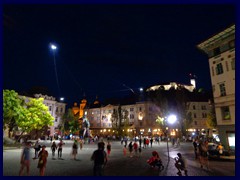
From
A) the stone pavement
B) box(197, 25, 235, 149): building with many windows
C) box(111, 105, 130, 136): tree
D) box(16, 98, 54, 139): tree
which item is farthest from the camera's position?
box(111, 105, 130, 136): tree

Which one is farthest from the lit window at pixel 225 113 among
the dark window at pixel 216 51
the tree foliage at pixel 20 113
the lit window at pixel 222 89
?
the tree foliage at pixel 20 113

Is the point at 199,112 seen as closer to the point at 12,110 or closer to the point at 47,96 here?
the point at 47,96

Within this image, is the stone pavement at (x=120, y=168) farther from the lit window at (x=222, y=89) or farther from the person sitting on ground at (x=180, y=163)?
the lit window at (x=222, y=89)

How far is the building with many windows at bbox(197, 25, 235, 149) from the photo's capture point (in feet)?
80.8

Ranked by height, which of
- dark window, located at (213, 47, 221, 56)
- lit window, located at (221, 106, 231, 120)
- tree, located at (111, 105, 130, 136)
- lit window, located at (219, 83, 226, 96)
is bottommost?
tree, located at (111, 105, 130, 136)

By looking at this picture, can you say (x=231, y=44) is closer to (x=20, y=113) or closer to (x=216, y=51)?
(x=216, y=51)

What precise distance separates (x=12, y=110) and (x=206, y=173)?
95.0 feet

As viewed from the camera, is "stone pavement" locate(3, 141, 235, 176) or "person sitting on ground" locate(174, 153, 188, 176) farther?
"stone pavement" locate(3, 141, 235, 176)

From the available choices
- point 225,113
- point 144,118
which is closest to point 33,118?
point 225,113

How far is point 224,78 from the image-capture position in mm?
25953

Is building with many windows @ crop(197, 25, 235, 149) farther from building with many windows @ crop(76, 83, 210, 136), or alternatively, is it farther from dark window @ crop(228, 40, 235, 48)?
building with many windows @ crop(76, 83, 210, 136)

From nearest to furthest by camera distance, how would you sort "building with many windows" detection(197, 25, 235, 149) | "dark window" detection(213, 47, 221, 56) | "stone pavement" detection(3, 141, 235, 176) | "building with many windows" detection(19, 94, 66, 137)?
1. "stone pavement" detection(3, 141, 235, 176)
2. "building with many windows" detection(197, 25, 235, 149)
3. "dark window" detection(213, 47, 221, 56)
4. "building with many windows" detection(19, 94, 66, 137)

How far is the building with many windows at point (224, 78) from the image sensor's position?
24.6 m

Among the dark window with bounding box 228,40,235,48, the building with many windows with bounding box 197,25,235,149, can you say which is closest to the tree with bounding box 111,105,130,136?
the building with many windows with bounding box 197,25,235,149
